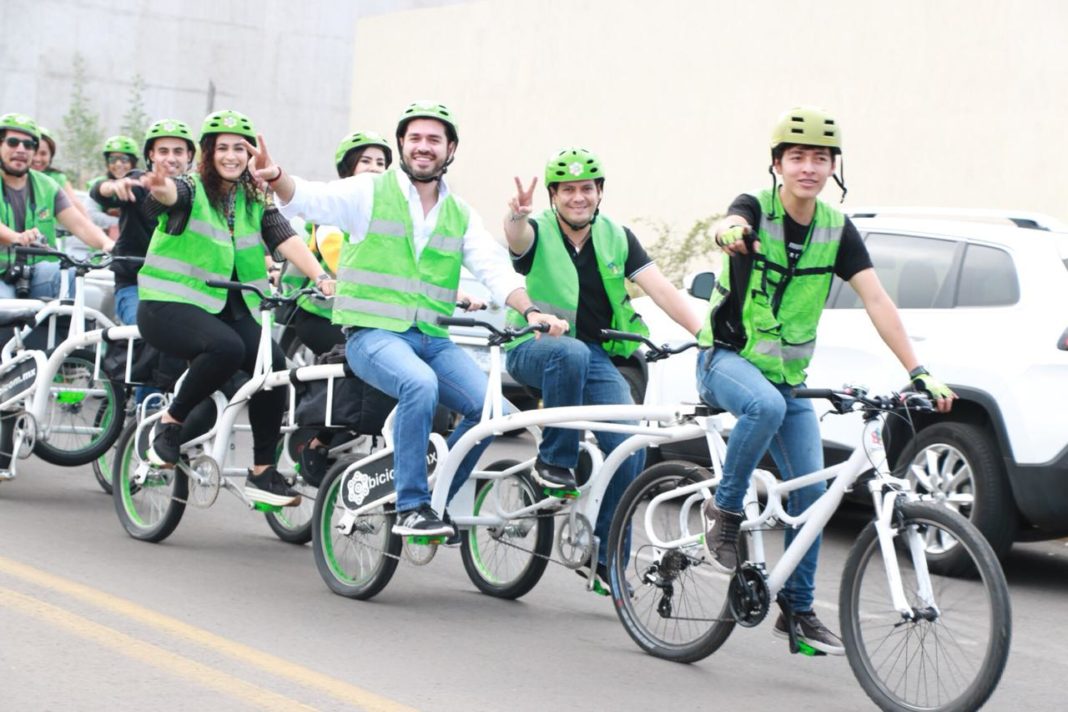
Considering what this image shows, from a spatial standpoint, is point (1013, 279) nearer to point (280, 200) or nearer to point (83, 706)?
point (280, 200)

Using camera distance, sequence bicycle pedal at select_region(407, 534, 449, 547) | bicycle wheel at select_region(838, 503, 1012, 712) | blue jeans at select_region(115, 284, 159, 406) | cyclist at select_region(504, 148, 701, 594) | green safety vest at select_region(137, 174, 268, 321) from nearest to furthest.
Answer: bicycle wheel at select_region(838, 503, 1012, 712)
bicycle pedal at select_region(407, 534, 449, 547)
cyclist at select_region(504, 148, 701, 594)
green safety vest at select_region(137, 174, 268, 321)
blue jeans at select_region(115, 284, 159, 406)

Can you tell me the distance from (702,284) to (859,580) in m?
2.79

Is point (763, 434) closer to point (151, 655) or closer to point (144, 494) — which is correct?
point (151, 655)

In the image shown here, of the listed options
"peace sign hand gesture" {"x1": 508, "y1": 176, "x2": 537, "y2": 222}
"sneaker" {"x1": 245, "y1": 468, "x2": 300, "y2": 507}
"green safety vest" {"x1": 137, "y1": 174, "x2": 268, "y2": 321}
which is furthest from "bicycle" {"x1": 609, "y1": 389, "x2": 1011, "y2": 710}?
"green safety vest" {"x1": 137, "y1": 174, "x2": 268, "y2": 321}

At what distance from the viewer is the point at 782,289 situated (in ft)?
20.9

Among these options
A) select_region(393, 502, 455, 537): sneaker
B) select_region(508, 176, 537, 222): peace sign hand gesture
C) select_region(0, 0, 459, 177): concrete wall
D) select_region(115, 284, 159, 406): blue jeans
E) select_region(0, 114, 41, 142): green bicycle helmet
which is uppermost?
select_region(0, 0, 459, 177): concrete wall

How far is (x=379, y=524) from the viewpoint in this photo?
7535 millimetres

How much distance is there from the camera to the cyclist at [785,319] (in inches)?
247

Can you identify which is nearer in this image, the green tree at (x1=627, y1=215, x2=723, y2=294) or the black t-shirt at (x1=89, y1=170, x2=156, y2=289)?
the black t-shirt at (x1=89, y1=170, x2=156, y2=289)

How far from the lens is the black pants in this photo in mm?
8422

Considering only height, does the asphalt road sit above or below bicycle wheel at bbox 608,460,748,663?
below

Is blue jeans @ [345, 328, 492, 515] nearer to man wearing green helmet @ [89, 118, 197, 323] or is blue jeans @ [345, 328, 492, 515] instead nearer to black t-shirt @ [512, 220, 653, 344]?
black t-shirt @ [512, 220, 653, 344]

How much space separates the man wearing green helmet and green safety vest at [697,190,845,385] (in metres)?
4.62

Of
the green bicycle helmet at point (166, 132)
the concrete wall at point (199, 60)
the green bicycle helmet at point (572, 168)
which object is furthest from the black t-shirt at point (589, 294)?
the concrete wall at point (199, 60)
